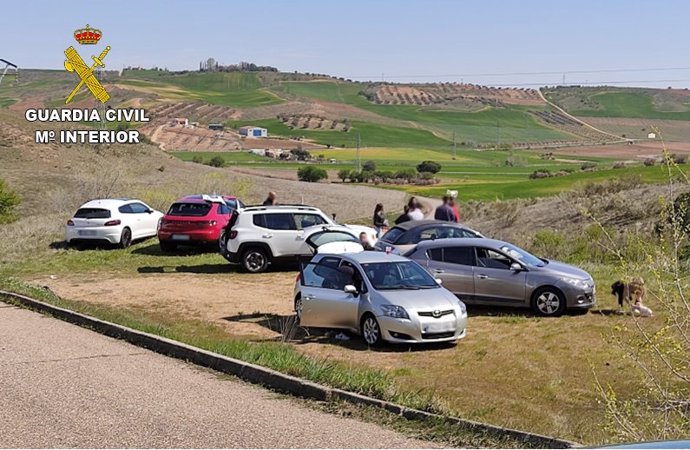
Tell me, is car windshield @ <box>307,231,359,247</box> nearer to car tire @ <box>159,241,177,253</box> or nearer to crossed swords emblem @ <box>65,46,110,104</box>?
car tire @ <box>159,241,177,253</box>

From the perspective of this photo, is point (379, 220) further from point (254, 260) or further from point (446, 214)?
point (254, 260)

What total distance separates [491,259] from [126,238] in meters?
13.2

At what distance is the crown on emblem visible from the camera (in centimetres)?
4431

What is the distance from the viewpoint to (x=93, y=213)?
85.5ft

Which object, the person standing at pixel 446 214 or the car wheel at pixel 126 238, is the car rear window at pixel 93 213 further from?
the person standing at pixel 446 214

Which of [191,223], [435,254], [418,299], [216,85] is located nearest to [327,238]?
[435,254]

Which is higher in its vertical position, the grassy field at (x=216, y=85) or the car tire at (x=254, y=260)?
the grassy field at (x=216, y=85)

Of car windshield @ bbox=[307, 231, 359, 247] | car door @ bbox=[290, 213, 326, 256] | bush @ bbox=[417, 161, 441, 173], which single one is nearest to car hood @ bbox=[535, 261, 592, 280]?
car windshield @ bbox=[307, 231, 359, 247]

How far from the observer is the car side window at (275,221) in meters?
22.4

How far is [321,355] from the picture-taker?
13.0 m

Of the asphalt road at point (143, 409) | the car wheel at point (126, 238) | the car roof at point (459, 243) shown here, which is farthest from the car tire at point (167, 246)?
the asphalt road at point (143, 409)

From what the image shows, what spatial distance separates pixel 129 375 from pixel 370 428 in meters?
3.41

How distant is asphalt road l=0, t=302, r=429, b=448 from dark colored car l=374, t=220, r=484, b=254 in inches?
325

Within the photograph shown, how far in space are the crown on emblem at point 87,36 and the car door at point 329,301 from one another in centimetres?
3321
